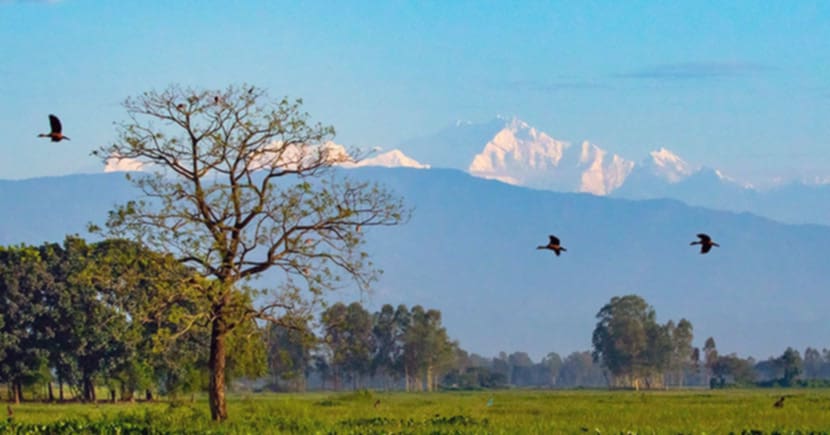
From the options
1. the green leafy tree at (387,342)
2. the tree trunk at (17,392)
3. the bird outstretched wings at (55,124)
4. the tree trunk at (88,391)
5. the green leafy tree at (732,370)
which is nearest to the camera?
the bird outstretched wings at (55,124)

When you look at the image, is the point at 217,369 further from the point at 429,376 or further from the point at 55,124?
the point at 429,376

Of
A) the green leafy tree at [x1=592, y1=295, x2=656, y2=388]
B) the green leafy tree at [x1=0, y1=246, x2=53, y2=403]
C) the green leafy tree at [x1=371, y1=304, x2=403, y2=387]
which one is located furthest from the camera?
the green leafy tree at [x1=371, y1=304, x2=403, y2=387]

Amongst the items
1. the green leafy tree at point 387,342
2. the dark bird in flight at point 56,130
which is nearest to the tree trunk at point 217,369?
the dark bird in flight at point 56,130

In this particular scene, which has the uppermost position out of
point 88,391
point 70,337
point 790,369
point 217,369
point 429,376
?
point 70,337

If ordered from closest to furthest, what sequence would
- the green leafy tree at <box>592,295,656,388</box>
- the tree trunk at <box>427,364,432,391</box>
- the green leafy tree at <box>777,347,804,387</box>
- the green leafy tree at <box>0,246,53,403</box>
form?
1. the green leafy tree at <box>0,246,53,403</box>
2. the green leafy tree at <box>777,347,804,387</box>
3. the green leafy tree at <box>592,295,656,388</box>
4. the tree trunk at <box>427,364,432,391</box>

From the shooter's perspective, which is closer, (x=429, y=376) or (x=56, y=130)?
(x=56, y=130)

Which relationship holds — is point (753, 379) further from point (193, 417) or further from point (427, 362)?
point (193, 417)

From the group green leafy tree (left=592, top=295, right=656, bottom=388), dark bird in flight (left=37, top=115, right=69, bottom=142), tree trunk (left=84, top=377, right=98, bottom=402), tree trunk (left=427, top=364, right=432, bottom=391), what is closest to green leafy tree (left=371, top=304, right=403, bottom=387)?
tree trunk (left=427, top=364, right=432, bottom=391)

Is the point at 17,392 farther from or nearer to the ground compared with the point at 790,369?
farther from the ground

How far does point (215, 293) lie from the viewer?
1740 inches

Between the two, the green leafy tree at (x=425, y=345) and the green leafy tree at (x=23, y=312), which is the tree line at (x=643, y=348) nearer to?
the green leafy tree at (x=425, y=345)

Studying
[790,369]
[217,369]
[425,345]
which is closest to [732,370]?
[790,369]

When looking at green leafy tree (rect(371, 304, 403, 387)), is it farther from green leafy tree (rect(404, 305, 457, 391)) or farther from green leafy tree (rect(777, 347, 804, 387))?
green leafy tree (rect(777, 347, 804, 387))

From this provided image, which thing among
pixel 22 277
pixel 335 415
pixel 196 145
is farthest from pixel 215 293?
pixel 22 277
